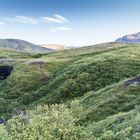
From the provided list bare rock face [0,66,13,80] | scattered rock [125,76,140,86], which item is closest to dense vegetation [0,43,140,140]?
scattered rock [125,76,140,86]

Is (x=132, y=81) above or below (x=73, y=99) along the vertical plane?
above

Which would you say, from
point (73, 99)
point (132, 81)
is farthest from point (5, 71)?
point (132, 81)

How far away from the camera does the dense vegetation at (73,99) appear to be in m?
34.3

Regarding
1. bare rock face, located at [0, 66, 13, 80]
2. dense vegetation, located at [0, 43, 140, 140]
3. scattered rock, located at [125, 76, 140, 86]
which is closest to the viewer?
dense vegetation, located at [0, 43, 140, 140]

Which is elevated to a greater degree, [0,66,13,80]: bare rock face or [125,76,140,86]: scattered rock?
[125,76,140,86]: scattered rock

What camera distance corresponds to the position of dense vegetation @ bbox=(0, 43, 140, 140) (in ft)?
112

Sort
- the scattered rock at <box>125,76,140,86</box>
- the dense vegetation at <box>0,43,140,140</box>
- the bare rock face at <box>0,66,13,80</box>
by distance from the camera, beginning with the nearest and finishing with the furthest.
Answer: the dense vegetation at <box>0,43,140,140</box> < the scattered rock at <box>125,76,140,86</box> < the bare rock face at <box>0,66,13,80</box>

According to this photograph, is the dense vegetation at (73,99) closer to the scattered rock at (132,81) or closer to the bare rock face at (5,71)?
the scattered rock at (132,81)

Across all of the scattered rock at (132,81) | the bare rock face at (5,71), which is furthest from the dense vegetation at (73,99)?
the bare rock face at (5,71)

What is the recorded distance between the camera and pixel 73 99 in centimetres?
8906

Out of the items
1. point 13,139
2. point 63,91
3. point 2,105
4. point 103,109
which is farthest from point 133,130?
point 2,105

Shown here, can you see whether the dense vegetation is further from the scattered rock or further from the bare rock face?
the bare rock face

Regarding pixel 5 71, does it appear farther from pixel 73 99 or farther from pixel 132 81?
pixel 132 81

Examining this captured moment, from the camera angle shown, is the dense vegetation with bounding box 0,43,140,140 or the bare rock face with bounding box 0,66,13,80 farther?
the bare rock face with bounding box 0,66,13,80
